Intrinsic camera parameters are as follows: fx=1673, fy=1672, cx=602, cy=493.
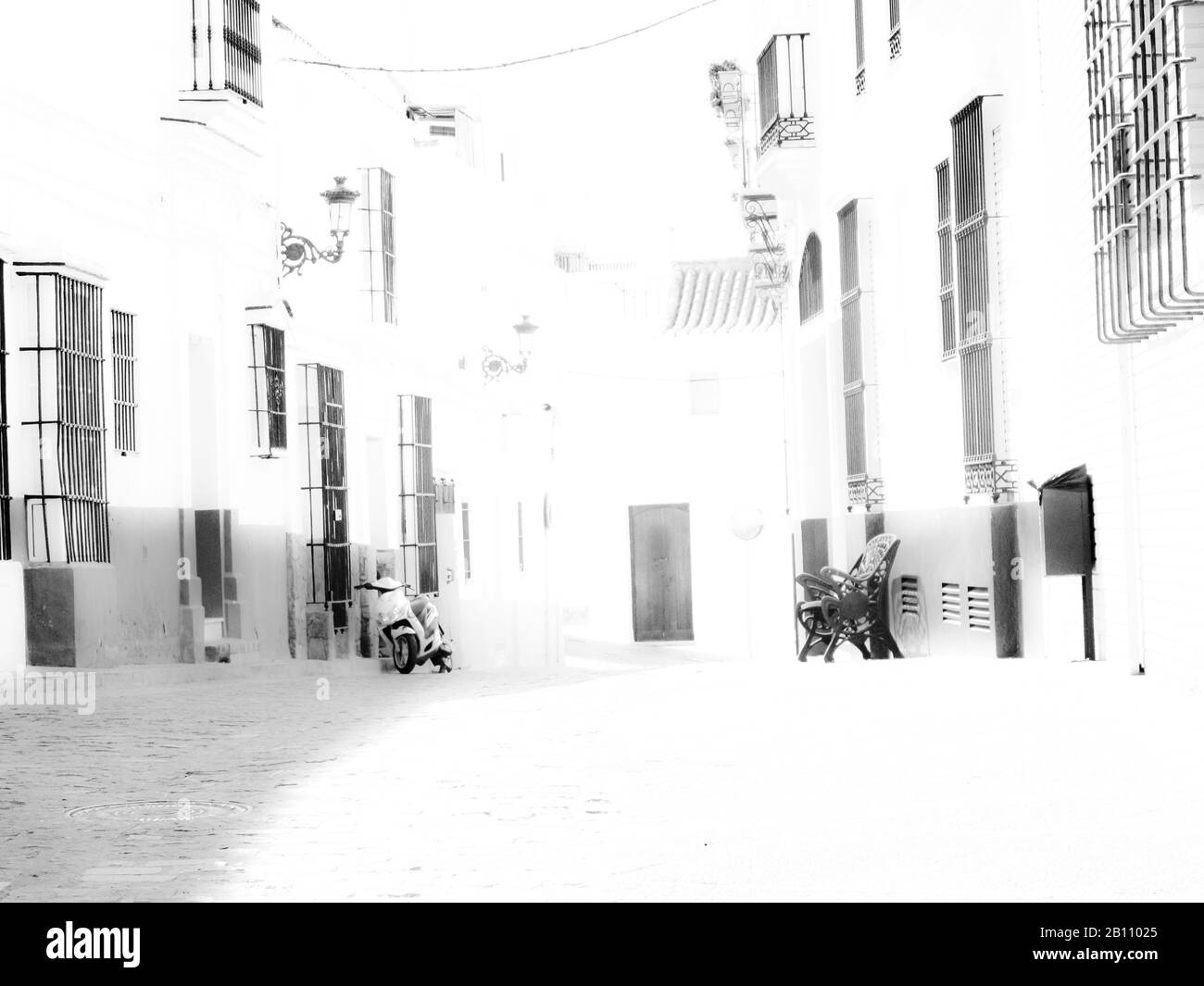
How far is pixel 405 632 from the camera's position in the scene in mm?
15812

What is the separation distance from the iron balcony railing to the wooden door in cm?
1230

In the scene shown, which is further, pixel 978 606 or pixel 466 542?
pixel 466 542

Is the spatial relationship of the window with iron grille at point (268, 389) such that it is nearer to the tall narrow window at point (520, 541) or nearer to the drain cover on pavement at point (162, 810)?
the drain cover on pavement at point (162, 810)

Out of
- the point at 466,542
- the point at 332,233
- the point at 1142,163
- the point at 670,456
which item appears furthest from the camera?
the point at 670,456

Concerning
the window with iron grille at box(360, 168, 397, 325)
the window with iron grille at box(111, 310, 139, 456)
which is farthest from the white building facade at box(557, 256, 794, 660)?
the window with iron grille at box(111, 310, 139, 456)

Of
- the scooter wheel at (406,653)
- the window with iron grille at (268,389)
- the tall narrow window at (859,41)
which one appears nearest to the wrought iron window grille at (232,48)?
the window with iron grille at (268,389)

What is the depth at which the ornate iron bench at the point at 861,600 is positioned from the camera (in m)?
13.2

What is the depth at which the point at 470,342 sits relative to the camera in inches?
915

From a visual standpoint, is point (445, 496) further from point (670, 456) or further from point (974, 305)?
point (974, 305)

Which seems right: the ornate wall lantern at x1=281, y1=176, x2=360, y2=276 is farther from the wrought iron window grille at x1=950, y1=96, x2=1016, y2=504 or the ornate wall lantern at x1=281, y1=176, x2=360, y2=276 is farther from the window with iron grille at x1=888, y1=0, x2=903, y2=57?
the wrought iron window grille at x1=950, y1=96, x2=1016, y2=504

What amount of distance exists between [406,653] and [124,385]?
14.6 feet

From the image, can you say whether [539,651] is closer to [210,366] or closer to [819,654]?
[819,654]

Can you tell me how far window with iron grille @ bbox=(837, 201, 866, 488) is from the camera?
14.6 metres

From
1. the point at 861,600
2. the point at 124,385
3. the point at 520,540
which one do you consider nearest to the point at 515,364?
the point at 520,540
